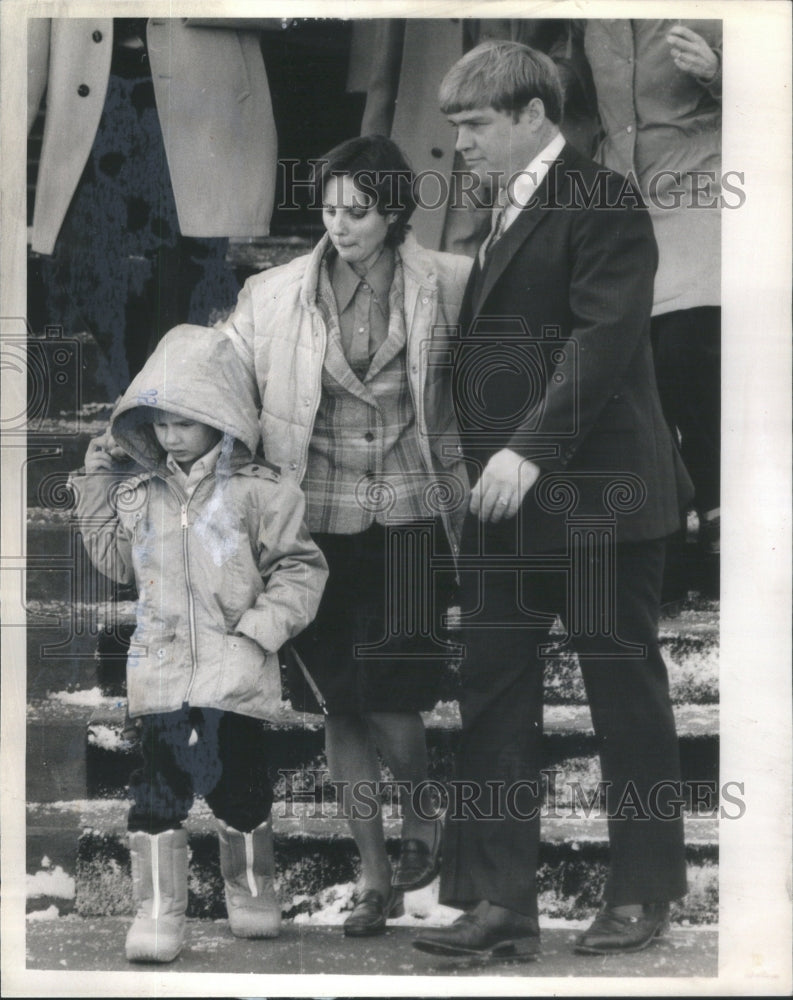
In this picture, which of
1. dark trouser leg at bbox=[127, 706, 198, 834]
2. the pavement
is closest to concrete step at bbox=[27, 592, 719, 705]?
dark trouser leg at bbox=[127, 706, 198, 834]

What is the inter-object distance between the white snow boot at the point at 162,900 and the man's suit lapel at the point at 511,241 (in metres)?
1.69

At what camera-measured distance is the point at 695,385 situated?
165 inches

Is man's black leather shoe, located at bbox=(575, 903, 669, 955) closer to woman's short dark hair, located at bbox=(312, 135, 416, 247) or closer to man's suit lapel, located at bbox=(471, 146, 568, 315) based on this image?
man's suit lapel, located at bbox=(471, 146, 568, 315)

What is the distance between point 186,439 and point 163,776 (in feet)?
3.06

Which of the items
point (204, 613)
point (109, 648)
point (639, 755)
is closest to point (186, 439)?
point (204, 613)

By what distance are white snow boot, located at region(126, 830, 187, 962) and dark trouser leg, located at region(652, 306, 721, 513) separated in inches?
68.3

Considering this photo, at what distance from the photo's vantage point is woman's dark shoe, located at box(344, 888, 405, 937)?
4.18 metres

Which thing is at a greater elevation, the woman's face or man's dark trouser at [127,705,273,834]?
the woman's face

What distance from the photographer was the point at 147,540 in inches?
165

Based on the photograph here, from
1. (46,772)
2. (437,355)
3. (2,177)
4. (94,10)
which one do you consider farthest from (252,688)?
(94,10)

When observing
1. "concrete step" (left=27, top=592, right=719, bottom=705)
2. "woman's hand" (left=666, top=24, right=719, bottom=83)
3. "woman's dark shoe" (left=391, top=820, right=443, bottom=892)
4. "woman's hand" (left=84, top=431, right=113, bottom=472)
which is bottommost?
"woman's dark shoe" (left=391, top=820, right=443, bottom=892)

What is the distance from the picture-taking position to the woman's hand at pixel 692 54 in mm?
4219

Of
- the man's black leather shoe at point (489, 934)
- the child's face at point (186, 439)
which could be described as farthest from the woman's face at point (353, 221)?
the man's black leather shoe at point (489, 934)

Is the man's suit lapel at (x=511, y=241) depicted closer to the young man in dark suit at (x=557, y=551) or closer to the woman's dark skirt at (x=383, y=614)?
the young man in dark suit at (x=557, y=551)
